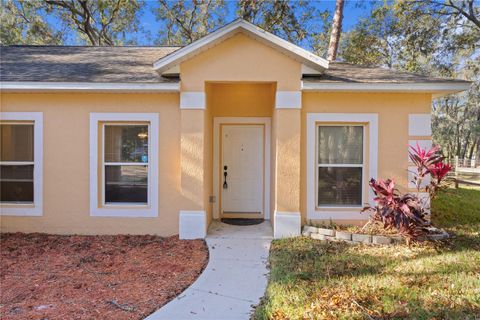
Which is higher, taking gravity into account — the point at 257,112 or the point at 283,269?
the point at 257,112

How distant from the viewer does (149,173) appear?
6660 millimetres

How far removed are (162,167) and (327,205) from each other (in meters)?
3.54

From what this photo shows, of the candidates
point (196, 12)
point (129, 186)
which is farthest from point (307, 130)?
point (196, 12)

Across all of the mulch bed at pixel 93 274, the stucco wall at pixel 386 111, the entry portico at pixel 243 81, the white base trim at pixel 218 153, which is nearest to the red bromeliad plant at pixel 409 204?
the stucco wall at pixel 386 111

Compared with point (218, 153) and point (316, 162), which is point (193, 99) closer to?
point (218, 153)

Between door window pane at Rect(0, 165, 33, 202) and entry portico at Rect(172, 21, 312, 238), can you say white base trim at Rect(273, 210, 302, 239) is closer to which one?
entry portico at Rect(172, 21, 312, 238)

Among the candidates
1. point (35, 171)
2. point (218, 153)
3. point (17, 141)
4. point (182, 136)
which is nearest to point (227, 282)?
point (182, 136)

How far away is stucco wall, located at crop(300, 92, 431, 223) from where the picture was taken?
21.6ft

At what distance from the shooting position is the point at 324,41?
18188 millimetres

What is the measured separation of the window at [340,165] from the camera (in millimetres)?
6793

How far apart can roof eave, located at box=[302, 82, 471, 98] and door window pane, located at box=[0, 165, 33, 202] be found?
239 inches

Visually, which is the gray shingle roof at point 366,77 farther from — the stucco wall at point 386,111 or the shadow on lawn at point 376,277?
the shadow on lawn at point 376,277

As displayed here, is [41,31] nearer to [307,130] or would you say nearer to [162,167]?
[162,167]

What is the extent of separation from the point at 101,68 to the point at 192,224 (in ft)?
13.4
